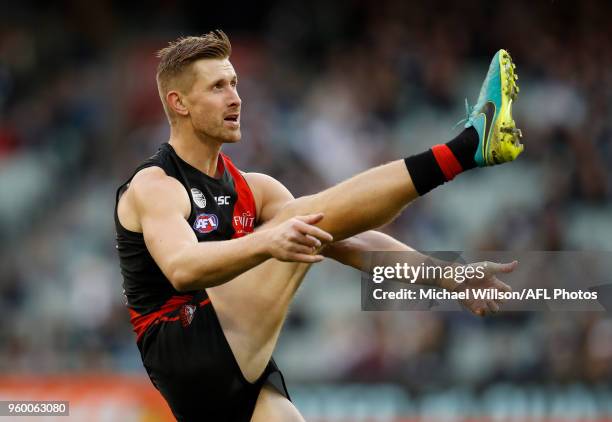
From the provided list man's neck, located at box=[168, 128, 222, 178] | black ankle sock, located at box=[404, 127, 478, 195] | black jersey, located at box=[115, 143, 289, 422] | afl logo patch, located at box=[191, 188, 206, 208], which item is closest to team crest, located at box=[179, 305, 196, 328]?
black jersey, located at box=[115, 143, 289, 422]

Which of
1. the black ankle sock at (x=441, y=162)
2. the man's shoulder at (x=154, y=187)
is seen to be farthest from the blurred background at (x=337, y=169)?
the black ankle sock at (x=441, y=162)

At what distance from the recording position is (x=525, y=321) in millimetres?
8727

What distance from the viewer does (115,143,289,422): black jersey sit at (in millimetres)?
4652

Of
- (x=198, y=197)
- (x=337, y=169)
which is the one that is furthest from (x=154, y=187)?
(x=337, y=169)

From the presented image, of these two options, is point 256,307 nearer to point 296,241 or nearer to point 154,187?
point 154,187

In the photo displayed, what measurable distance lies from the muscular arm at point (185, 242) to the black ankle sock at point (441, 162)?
60cm

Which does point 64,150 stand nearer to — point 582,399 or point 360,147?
point 360,147

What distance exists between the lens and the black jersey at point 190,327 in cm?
465

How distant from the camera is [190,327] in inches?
184

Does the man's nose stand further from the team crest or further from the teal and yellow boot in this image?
the teal and yellow boot

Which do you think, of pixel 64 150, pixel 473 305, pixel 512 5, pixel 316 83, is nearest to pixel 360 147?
pixel 316 83

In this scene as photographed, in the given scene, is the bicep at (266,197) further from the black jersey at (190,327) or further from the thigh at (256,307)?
the thigh at (256,307)

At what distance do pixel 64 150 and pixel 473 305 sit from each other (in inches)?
275

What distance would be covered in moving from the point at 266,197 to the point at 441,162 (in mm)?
1255
